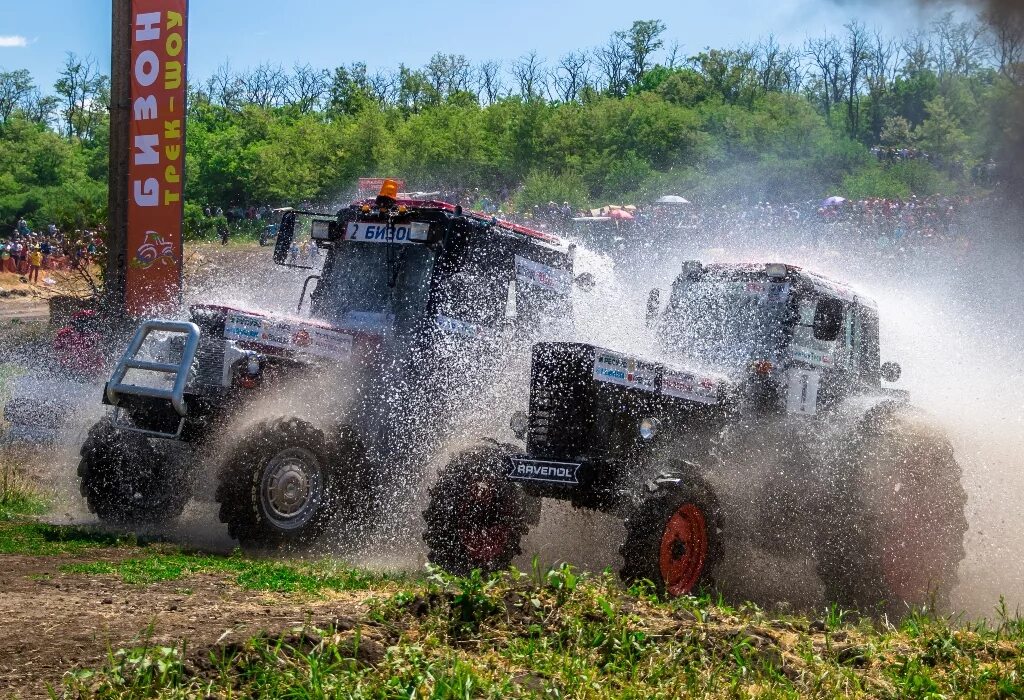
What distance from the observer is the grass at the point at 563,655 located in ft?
16.1

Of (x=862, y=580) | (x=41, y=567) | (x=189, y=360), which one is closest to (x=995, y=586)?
(x=862, y=580)

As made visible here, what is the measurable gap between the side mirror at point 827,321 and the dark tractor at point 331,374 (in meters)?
2.71

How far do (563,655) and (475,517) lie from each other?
321 cm

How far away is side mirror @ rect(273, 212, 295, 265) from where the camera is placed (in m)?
11.6

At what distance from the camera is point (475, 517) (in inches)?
348

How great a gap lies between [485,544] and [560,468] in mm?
932

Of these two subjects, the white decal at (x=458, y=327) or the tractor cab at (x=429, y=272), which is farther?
the tractor cab at (x=429, y=272)

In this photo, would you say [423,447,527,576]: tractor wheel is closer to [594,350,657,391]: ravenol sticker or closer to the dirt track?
[594,350,657,391]: ravenol sticker

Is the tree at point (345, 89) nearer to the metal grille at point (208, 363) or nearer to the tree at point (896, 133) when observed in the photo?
the tree at point (896, 133)

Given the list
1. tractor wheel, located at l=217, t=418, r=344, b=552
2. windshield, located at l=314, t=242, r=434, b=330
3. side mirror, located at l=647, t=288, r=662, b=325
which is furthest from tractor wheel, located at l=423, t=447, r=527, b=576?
side mirror, located at l=647, t=288, r=662, b=325

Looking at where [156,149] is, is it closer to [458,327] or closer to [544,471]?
[458,327]

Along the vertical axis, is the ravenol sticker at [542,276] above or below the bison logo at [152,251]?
below

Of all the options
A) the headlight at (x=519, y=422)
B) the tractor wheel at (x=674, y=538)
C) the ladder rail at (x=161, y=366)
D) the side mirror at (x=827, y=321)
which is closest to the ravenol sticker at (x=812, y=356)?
the side mirror at (x=827, y=321)

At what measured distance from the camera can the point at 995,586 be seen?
402 inches
